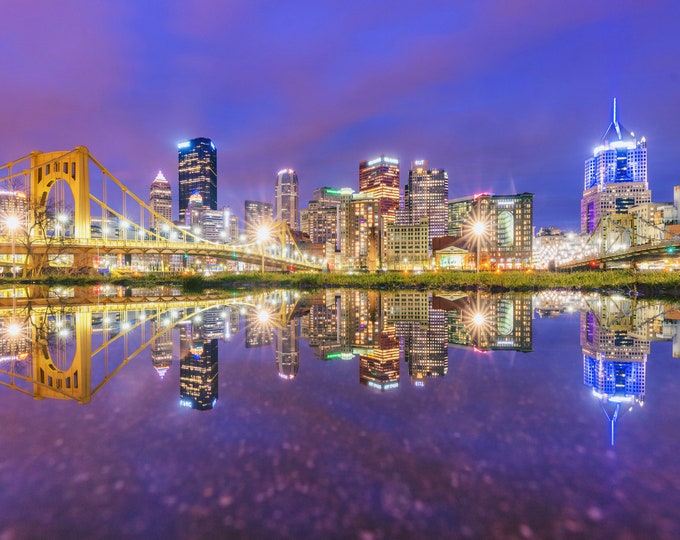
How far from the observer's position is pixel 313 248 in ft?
473

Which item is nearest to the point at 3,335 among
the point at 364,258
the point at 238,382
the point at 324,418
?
the point at 238,382

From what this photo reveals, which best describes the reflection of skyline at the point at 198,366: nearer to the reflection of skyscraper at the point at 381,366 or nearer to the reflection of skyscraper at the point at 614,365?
the reflection of skyscraper at the point at 381,366

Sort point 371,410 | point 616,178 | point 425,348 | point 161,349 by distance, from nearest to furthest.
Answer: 1. point 371,410
2. point 161,349
3. point 425,348
4. point 616,178

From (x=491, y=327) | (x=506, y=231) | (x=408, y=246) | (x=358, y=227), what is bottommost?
(x=491, y=327)

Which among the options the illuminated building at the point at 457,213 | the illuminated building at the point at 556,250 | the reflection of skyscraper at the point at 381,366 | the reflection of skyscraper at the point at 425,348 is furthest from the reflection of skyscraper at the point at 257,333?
the illuminated building at the point at 457,213

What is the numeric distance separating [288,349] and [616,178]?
225 meters

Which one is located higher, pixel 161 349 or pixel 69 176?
pixel 69 176

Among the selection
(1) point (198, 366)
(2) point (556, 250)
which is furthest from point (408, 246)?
(1) point (198, 366)

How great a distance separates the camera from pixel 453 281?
27.8 meters

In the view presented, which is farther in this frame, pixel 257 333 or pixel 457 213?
pixel 457 213

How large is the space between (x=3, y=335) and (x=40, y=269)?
3322 cm

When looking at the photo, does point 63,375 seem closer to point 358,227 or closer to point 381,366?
point 381,366

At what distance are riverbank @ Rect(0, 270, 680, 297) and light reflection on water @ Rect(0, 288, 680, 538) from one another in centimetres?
1681

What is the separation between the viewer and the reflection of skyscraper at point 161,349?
256 inches
